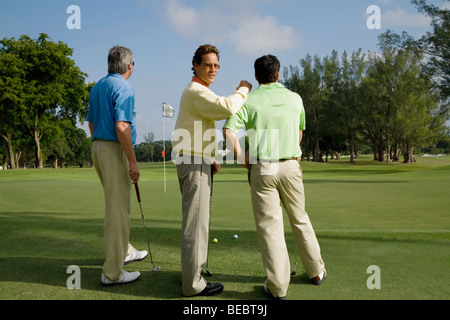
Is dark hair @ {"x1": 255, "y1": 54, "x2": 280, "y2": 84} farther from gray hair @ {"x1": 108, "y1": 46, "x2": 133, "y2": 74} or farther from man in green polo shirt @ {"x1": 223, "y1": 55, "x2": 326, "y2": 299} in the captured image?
gray hair @ {"x1": 108, "y1": 46, "x2": 133, "y2": 74}

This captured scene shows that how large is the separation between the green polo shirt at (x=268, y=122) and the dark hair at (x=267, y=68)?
0.07 meters

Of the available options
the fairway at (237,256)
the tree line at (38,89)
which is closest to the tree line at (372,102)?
the tree line at (38,89)

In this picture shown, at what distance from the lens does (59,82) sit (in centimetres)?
3681

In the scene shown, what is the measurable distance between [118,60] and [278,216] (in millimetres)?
2097

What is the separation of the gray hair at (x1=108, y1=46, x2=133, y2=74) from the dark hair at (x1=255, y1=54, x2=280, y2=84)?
1.27 m

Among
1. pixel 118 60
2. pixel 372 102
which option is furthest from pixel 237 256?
pixel 372 102

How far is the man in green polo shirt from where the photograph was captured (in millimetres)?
3119

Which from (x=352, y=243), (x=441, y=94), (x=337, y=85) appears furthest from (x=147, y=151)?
(x=352, y=243)

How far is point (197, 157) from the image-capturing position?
3.14m

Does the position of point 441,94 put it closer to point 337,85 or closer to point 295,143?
point 295,143

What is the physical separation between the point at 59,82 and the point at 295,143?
38390 millimetres

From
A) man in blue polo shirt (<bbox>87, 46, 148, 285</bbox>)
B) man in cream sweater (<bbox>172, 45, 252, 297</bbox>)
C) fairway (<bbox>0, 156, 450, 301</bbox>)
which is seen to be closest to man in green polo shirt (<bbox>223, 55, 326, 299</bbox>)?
man in cream sweater (<bbox>172, 45, 252, 297</bbox>)

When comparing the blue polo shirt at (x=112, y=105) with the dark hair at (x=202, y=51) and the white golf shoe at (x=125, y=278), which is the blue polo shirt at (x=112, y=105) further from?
the white golf shoe at (x=125, y=278)
